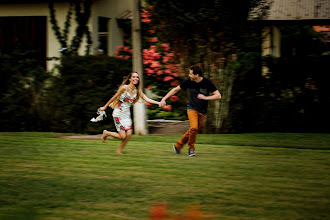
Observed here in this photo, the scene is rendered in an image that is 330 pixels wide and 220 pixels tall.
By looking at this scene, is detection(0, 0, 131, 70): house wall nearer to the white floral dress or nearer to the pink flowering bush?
the pink flowering bush

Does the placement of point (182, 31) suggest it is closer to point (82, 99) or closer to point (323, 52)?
point (82, 99)

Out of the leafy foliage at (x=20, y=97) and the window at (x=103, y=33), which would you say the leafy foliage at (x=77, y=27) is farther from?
the leafy foliage at (x=20, y=97)

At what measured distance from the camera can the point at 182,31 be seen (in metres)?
12.2

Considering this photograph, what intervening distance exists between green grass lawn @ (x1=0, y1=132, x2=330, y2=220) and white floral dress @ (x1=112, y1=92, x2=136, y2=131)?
0.53 metres

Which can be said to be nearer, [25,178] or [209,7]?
[25,178]

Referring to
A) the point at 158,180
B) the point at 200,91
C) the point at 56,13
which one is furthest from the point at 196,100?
the point at 56,13

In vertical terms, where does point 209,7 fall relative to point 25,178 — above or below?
above

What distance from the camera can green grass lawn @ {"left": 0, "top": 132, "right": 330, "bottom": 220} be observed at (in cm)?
509

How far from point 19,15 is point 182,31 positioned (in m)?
6.90

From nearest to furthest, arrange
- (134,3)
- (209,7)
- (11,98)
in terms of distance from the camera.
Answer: (209,7)
(134,3)
(11,98)

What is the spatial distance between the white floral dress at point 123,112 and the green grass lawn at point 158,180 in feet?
1.74

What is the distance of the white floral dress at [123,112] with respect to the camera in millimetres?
9070

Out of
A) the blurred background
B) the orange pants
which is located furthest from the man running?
the blurred background

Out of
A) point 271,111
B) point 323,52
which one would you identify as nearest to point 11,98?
point 271,111
